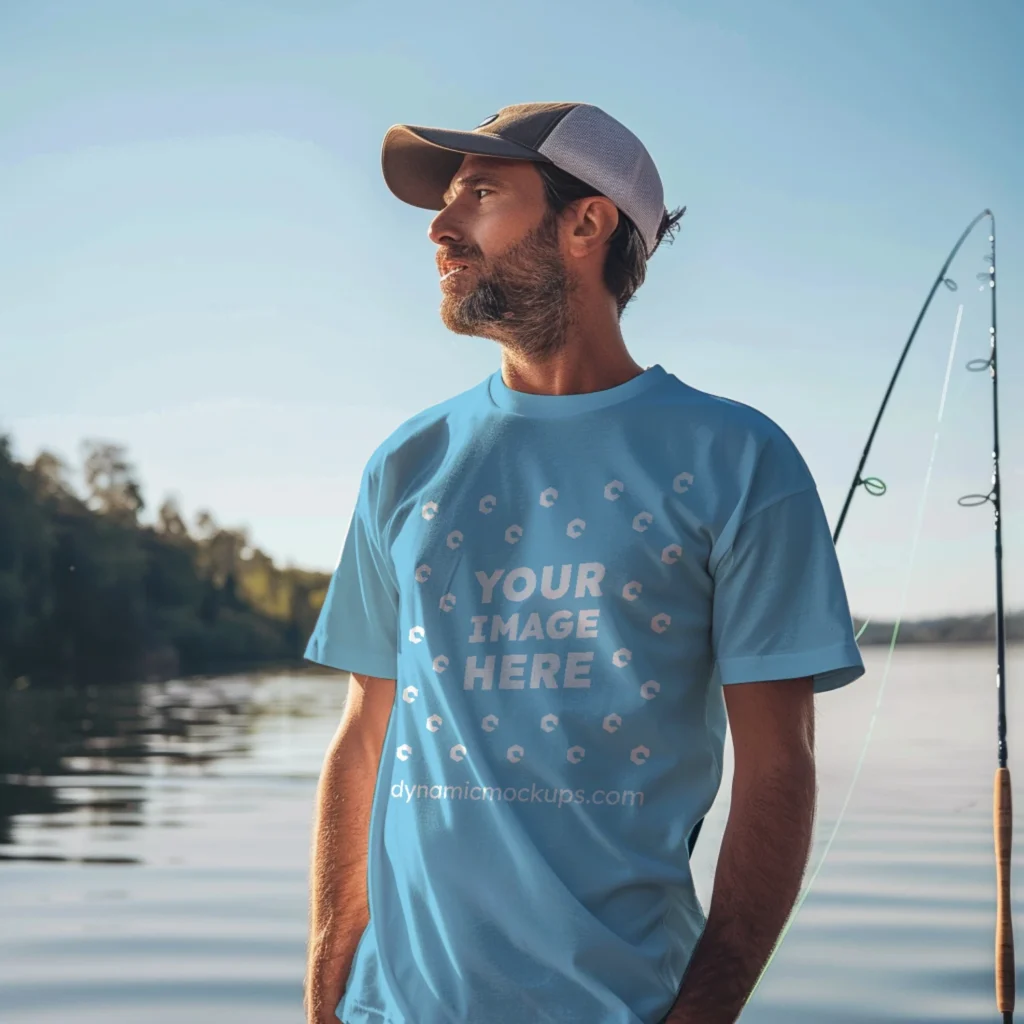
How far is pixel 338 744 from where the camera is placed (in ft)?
5.67

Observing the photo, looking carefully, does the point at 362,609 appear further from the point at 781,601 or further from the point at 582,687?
the point at 781,601

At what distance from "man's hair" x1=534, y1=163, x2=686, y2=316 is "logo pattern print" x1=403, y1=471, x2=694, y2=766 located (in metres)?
0.35

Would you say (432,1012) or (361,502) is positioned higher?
(361,502)

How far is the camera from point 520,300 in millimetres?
1659

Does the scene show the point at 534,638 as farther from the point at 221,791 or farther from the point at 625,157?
the point at 221,791

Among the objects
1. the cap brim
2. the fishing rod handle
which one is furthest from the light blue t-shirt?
the fishing rod handle

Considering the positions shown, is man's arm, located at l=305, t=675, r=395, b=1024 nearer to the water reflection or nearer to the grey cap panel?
the grey cap panel

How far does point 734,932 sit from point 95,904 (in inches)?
339

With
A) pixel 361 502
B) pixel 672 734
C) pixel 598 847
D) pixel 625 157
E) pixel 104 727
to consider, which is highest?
pixel 625 157

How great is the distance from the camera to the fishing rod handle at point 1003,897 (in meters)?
3.04

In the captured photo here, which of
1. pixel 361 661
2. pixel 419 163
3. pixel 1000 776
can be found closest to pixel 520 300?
pixel 419 163

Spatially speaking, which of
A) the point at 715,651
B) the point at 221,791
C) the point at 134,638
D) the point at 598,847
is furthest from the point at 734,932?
the point at 134,638

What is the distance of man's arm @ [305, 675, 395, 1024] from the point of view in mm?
1596

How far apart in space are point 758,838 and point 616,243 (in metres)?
0.72
